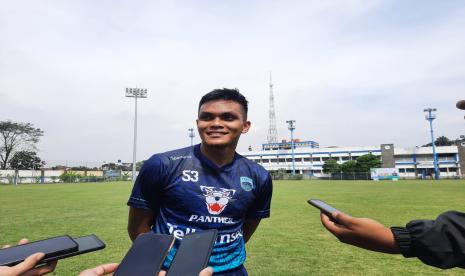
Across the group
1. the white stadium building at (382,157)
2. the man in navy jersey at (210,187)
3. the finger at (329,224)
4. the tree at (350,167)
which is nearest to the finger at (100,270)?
the man in navy jersey at (210,187)

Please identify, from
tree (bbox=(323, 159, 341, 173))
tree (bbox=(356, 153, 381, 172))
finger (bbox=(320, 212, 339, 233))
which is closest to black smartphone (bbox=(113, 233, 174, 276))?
finger (bbox=(320, 212, 339, 233))

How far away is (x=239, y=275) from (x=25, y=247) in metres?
1.41

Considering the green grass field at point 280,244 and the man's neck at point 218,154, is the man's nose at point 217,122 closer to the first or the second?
the man's neck at point 218,154

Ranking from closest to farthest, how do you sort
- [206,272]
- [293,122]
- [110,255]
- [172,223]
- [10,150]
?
[206,272] < [172,223] < [110,255] < [10,150] < [293,122]

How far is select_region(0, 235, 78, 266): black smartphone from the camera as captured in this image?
1.46m

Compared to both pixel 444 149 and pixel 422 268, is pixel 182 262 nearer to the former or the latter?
pixel 422 268

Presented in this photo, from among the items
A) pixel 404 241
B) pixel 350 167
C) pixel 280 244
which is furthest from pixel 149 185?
pixel 350 167

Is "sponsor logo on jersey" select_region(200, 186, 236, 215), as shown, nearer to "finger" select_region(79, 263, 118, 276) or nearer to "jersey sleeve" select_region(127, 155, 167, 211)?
"jersey sleeve" select_region(127, 155, 167, 211)

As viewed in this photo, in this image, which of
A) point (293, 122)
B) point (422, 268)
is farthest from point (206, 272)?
point (293, 122)

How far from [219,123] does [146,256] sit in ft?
4.23

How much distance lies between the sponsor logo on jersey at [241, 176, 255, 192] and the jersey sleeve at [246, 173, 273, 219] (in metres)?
0.13

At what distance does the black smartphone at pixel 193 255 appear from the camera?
4.19ft

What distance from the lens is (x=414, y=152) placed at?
74875 millimetres

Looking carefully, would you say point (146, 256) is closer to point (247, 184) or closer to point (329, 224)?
point (329, 224)
